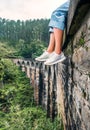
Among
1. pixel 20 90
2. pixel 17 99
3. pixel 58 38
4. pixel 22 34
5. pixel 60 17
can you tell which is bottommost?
pixel 17 99

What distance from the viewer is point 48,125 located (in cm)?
956

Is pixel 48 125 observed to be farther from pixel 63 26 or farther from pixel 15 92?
pixel 15 92

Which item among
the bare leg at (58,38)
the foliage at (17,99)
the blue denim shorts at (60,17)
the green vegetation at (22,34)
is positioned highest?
the blue denim shorts at (60,17)

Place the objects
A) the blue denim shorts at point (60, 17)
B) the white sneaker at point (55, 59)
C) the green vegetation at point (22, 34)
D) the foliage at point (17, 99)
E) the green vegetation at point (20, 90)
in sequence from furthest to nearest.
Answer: the green vegetation at point (22, 34) < the foliage at point (17, 99) < the green vegetation at point (20, 90) < the white sneaker at point (55, 59) < the blue denim shorts at point (60, 17)

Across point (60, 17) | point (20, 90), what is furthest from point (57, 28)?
point (20, 90)

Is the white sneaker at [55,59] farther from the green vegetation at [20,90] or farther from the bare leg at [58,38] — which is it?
the green vegetation at [20,90]

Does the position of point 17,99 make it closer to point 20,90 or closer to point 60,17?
point 20,90

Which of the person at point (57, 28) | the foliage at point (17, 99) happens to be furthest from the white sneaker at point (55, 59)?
the foliage at point (17, 99)

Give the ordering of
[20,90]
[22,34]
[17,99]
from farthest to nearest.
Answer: [22,34] < [20,90] < [17,99]

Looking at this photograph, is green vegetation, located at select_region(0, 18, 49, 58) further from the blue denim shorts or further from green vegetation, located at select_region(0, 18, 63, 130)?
the blue denim shorts

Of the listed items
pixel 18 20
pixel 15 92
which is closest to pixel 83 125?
pixel 15 92

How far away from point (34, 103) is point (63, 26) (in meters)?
17.9

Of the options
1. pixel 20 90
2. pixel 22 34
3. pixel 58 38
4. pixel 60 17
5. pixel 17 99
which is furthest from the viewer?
pixel 22 34

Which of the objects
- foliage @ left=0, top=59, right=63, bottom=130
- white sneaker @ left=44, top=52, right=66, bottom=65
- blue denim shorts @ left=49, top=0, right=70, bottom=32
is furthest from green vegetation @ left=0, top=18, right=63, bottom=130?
blue denim shorts @ left=49, top=0, right=70, bottom=32
